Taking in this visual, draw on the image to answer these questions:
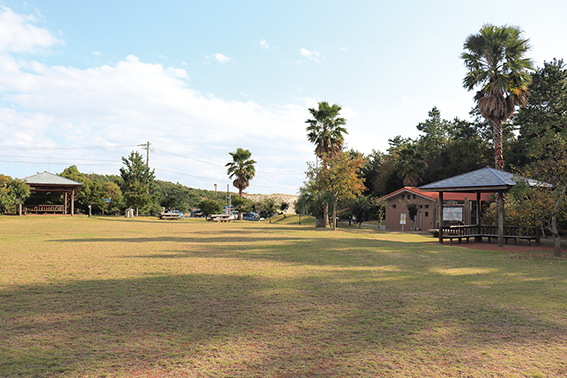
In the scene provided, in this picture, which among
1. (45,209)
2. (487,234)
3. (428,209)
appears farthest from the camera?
(45,209)

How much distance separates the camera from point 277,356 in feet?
14.1

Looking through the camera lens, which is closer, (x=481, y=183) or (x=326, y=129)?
(x=481, y=183)

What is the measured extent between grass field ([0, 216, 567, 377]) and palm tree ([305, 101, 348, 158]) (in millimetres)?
31955

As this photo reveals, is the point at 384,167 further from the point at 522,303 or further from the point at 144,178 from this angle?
the point at 522,303

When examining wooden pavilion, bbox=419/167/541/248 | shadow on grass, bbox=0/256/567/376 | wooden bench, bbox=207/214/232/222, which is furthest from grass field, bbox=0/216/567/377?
wooden bench, bbox=207/214/232/222

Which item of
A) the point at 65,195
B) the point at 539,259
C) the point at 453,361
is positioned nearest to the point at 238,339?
the point at 453,361

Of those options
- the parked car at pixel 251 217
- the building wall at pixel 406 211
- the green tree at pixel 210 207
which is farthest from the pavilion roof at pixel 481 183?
the parked car at pixel 251 217

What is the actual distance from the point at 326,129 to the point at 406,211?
12.9m

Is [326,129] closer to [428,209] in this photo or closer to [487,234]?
[428,209]

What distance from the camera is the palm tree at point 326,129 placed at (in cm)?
4166

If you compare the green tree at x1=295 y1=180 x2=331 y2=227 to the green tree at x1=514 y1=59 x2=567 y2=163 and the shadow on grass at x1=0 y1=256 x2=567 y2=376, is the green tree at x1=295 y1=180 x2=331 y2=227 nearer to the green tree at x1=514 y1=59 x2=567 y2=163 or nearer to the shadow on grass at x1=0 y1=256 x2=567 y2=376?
the green tree at x1=514 y1=59 x2=567 y2=163

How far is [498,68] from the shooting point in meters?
27.0

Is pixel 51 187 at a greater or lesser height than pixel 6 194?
greater

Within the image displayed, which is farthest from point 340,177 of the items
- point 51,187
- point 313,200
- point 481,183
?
point 51,187
